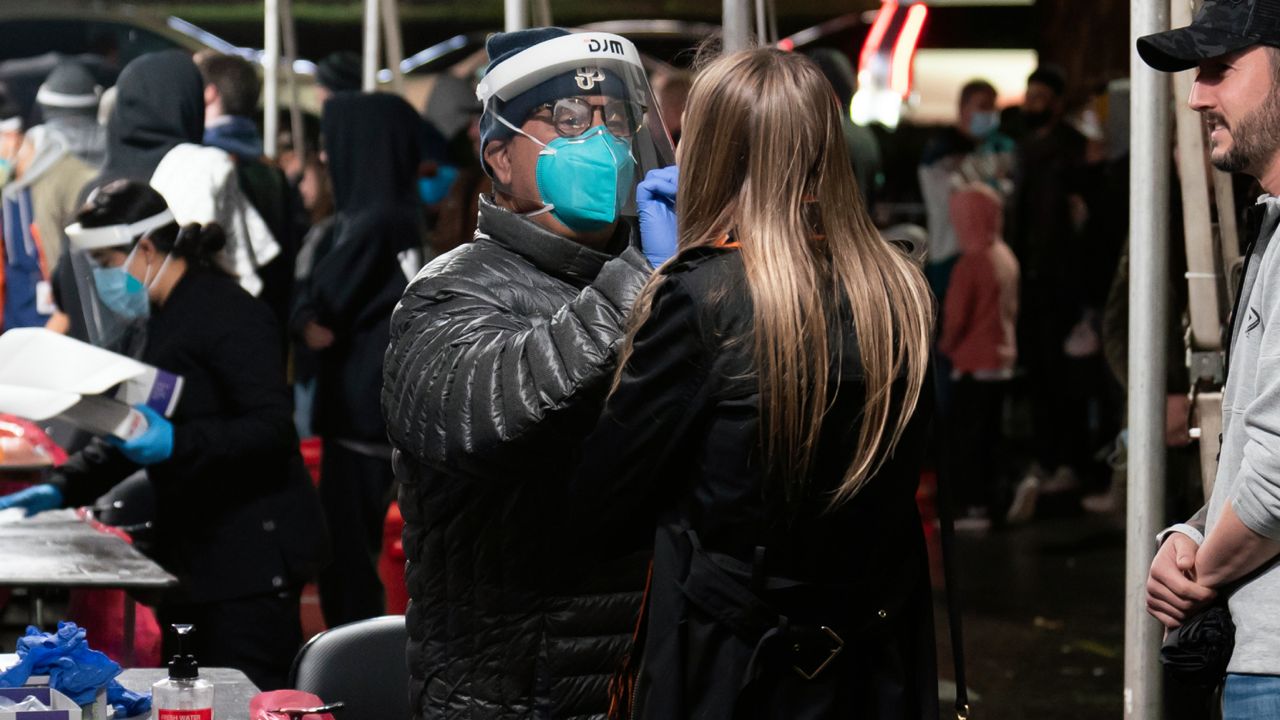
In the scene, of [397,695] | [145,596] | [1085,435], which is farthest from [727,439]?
[1085,435]

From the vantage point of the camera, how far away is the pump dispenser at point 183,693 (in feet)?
8.39

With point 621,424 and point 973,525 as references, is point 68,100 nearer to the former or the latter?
point 973,525

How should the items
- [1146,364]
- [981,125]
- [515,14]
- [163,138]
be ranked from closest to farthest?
[1146,364], [515,14], [163,138], [981,125]

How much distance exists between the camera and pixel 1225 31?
2.67m

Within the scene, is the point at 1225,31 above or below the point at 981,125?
above

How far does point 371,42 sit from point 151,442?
9.63 feet

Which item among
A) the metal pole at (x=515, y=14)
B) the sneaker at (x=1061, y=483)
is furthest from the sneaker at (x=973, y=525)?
the metal pole at (x=515, y=14)

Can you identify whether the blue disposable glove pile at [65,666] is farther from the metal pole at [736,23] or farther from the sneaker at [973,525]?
the sneaker at [973,525]

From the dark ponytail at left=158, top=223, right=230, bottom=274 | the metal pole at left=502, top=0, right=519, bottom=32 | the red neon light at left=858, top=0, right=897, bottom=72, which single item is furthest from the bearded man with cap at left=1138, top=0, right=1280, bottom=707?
the red neon light at left=858, top=0, right=897, bottom=72

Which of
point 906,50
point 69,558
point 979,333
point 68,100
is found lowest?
point 979,333

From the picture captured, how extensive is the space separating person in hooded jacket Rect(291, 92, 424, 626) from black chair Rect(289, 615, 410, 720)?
2911mm

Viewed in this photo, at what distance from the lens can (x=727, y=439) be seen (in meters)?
2.25

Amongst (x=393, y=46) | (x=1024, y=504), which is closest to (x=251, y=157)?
(x=393, y=46)

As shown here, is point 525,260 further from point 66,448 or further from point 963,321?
point 963,321
